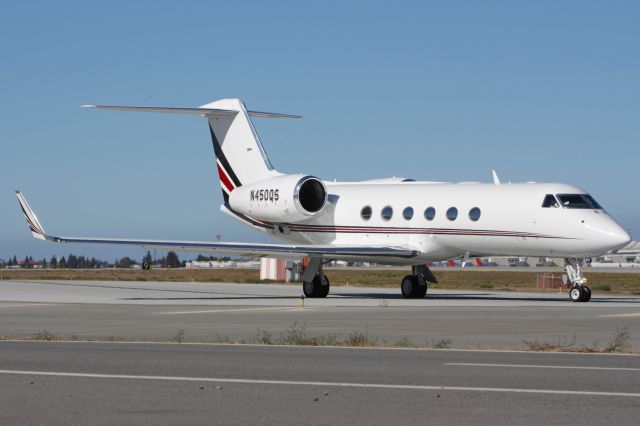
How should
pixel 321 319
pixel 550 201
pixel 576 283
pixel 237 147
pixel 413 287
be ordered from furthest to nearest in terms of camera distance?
pixel 237 147
pixel 413 287
pixel 550 201
pixel 576 283
pixel 321 319

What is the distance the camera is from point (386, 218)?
36.2 metres

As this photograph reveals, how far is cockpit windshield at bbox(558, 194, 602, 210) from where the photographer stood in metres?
32.4

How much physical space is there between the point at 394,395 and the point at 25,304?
68.5 ft

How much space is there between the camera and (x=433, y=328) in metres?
20.3

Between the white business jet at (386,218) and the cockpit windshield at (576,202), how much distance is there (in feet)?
0.09

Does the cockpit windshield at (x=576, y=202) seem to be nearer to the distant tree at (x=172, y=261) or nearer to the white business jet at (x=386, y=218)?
the white business jet at (x=386, y=218)

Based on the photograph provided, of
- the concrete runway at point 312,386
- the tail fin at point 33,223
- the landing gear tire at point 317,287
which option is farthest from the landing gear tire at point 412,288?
the concrete runway at point 312,386

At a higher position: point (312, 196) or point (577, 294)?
point (312, 196)

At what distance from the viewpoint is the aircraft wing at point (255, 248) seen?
33.0m

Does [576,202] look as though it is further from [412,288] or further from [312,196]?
[312,196]

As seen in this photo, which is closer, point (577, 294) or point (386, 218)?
point (577, 294)

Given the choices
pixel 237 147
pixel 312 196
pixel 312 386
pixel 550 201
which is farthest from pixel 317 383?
pixel 237 147

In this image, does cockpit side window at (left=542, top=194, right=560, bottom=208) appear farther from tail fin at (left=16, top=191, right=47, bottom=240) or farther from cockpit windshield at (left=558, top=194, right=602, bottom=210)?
tail fin at (left=16, top=191, right=47, bottom=240)

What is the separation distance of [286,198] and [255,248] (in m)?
3.58
